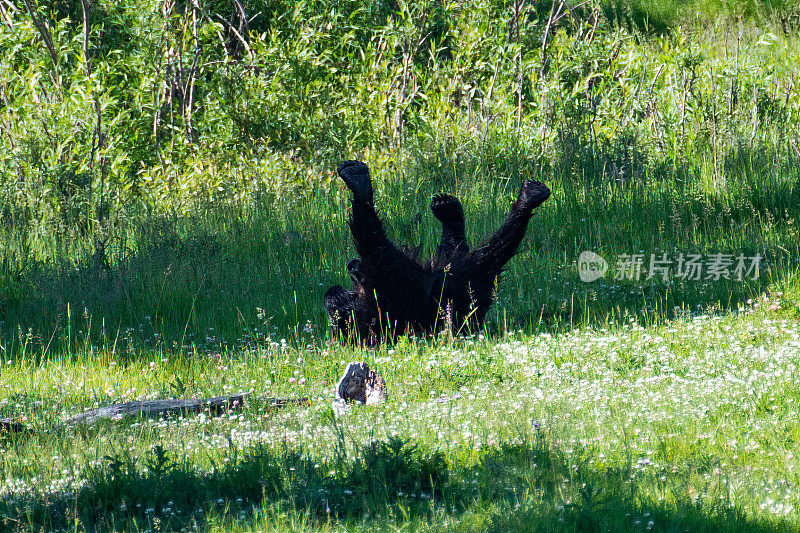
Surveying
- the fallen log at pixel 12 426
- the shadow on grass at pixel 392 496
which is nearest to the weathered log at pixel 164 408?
the fallen log at pixel 12 426

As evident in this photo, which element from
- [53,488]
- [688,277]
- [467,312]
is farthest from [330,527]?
[688,277]

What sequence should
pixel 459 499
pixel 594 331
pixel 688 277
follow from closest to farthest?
pixel 459 499
pixel 594 331
pixel 688 277

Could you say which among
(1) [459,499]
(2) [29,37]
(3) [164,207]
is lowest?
(1) [459,499]

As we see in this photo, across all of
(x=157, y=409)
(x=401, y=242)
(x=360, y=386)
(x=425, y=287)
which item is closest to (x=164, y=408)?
(x=157, y=409)

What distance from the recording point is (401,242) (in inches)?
364

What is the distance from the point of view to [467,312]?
23.2 ft

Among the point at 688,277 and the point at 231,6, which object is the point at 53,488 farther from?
the point at 231,6

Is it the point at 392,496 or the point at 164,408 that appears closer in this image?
the point at 392,496

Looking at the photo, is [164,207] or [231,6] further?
[231,6]

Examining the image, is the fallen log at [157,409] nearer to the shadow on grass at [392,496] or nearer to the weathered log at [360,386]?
the weathered log at [360,386]

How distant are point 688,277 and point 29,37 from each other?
11.4 metres

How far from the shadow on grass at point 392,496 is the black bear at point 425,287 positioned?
290 cm

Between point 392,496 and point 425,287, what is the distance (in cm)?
342

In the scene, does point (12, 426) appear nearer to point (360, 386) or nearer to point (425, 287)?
point (360, 386)
